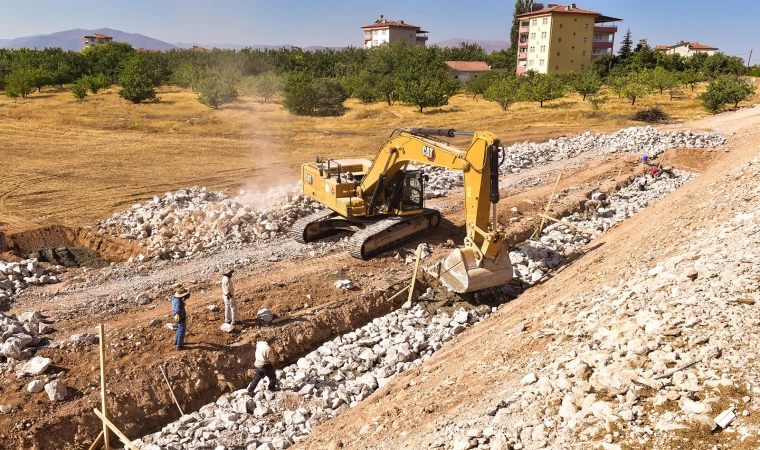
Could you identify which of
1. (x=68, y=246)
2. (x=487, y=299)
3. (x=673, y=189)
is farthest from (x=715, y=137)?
(x=68, y=246)

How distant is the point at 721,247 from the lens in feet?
28.5

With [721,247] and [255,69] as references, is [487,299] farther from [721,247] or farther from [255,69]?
[255,69]

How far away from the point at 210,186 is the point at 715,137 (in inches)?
849

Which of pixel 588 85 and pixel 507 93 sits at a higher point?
pixel 588 85

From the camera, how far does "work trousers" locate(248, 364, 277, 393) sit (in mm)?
8930

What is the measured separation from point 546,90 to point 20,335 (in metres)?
39.9

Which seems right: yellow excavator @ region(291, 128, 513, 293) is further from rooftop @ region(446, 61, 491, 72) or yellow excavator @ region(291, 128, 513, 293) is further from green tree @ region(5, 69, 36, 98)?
rooftop @ region(446, 61, 491, 72)

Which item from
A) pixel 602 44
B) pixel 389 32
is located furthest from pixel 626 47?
pixel 389 32

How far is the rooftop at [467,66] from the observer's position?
70.4 metres

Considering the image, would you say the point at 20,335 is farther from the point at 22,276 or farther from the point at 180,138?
the point at 180,138

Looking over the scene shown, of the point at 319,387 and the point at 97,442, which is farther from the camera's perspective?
the point at 319,387

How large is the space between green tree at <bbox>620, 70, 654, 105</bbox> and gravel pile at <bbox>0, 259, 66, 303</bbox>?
125ft

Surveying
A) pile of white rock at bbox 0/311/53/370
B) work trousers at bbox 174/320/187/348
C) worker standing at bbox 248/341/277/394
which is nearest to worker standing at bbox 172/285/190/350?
work trousers at bbox 174/320/187/348

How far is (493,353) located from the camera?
323 inches
